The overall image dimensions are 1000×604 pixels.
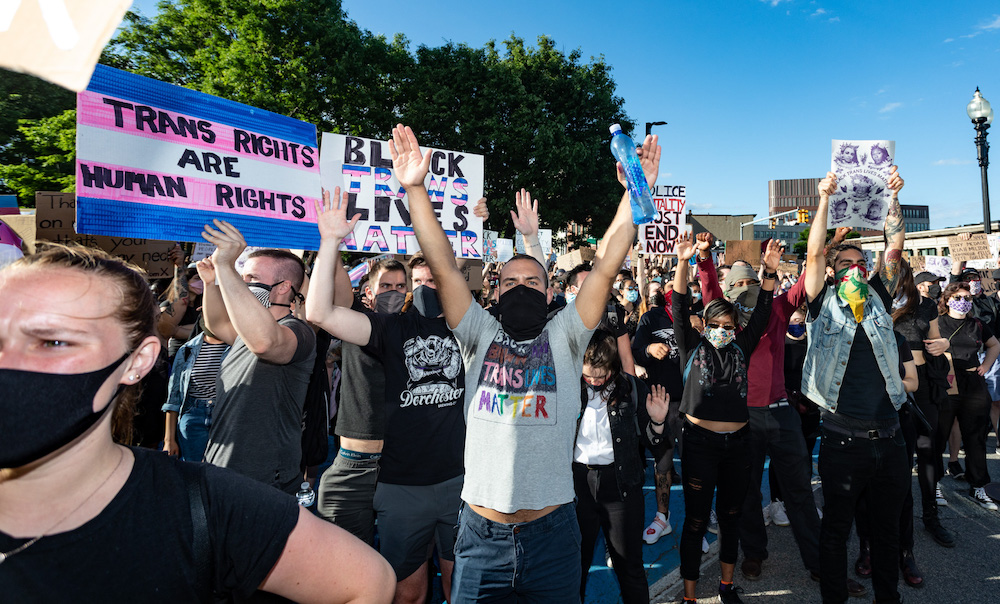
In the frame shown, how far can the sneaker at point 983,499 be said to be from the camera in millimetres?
5332

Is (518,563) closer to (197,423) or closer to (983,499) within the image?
(197,423)

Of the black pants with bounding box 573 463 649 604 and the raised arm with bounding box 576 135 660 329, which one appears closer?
→ the raised arm with bounding box 576 135 660 329

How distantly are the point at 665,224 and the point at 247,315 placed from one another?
7705 millimetres

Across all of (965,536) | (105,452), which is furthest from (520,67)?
(105,452)

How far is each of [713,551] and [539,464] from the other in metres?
3.34

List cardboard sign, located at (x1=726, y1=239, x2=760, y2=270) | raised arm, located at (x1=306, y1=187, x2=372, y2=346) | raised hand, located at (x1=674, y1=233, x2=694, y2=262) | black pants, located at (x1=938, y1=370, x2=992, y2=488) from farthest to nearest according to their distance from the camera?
1. cardboard sign, located at (x1=726, y1=239, x2=760, y2=270)
2. black pants, located at (x1=938, y1=370, x2=992, y2=488)
3. raised hand, located at (x1=674, y1=233, x2=694, y2=262)
4. raised arm, located at (x1=306, y1=187, x2=372, y2=346)

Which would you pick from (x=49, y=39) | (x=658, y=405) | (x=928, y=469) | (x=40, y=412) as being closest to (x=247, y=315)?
(x=40, y=412)

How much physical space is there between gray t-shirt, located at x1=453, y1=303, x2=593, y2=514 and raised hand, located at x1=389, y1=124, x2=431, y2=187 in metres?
0.61

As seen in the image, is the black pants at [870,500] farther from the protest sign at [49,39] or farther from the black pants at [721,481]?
the protest sign at [49,39]

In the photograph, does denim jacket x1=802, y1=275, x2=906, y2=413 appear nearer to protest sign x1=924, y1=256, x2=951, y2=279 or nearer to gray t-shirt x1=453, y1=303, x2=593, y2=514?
gray t-shirt x1=453, y1=303, x2=593, y2=514

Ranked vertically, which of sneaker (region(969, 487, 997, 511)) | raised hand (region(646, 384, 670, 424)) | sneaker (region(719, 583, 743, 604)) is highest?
raised hand (region(646, 384, 670, 424))

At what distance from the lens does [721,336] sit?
13.5 feet

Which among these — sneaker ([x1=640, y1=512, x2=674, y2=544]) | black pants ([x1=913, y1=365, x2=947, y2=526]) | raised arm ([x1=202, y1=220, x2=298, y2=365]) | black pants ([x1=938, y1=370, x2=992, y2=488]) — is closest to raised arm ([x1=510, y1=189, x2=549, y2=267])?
raised arm ([x1=202, y1=220, x2=298, y2=365])

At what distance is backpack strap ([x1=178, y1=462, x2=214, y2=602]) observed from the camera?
1214 mm
